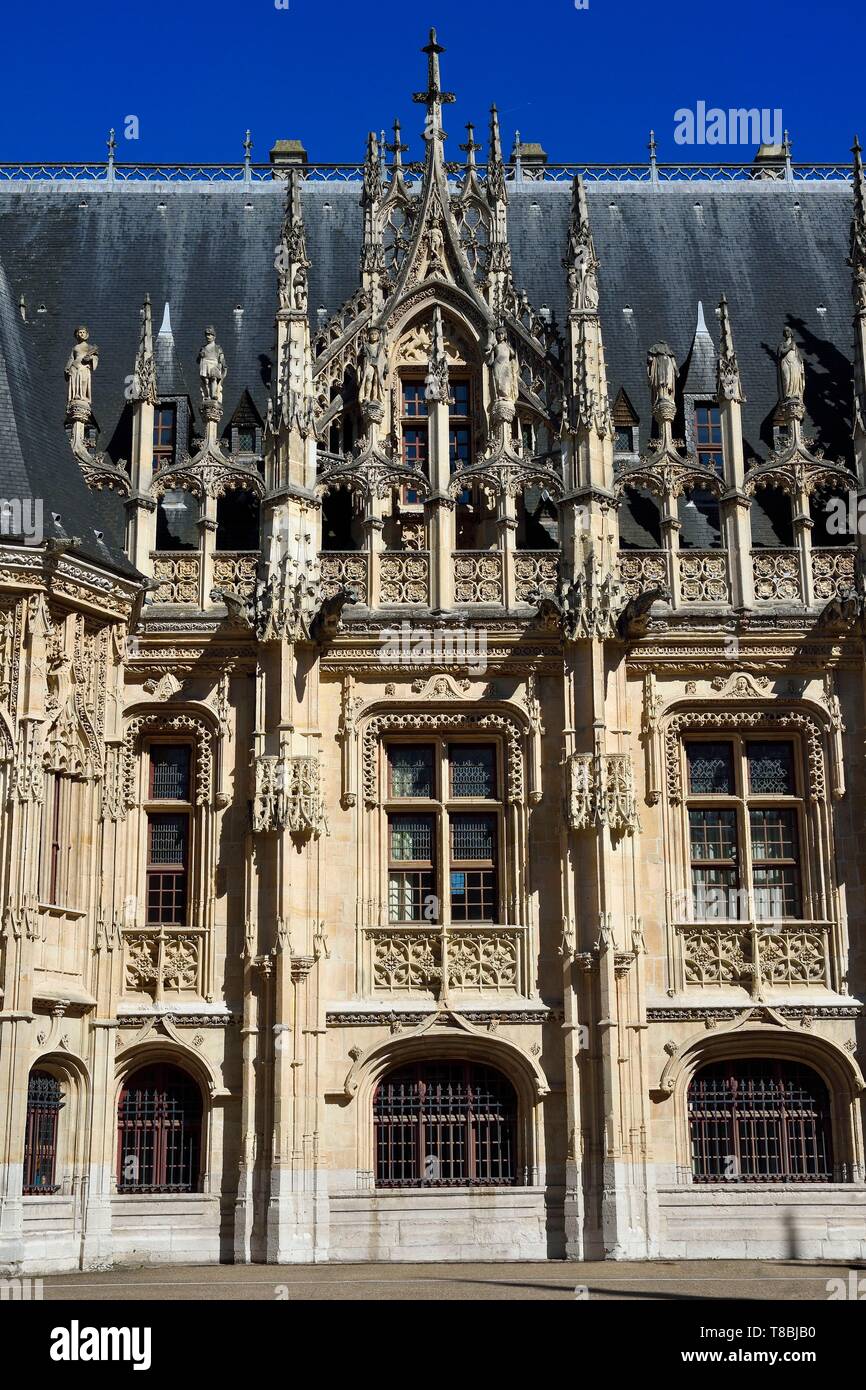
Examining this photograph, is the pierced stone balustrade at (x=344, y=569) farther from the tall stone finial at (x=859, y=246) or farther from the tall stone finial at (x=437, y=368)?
the tall stone finial at (x=859, y=246)

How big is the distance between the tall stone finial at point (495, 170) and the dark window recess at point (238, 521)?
655 centimetres

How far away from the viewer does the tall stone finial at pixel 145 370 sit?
28.9 metres

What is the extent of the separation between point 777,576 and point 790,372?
3736 mm

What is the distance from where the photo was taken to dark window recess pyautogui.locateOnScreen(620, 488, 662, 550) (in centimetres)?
2919

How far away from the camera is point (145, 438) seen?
94.1 feet

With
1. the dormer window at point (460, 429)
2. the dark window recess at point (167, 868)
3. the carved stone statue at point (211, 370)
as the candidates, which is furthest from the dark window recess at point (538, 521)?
the dark window recess at point (167, 868)

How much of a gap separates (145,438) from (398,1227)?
42.0 feet

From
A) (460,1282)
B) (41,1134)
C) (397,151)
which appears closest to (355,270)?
(397,151)

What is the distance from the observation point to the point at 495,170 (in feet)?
98.8

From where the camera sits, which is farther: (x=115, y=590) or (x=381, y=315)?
(x=381, y=315)

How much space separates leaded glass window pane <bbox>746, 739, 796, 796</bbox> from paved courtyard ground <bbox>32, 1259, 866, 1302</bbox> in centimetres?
719

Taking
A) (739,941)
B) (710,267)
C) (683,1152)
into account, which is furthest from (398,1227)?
(710,267)

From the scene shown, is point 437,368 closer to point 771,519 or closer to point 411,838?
point 771,519
